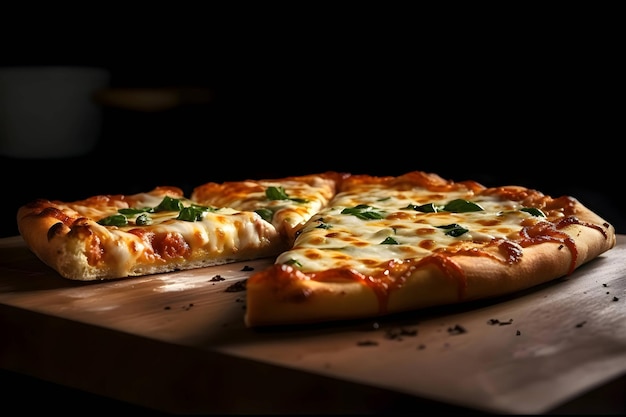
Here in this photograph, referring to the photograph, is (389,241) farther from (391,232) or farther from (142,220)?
(142,220)

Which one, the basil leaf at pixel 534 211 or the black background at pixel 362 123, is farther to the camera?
the black background at pixel 362 123

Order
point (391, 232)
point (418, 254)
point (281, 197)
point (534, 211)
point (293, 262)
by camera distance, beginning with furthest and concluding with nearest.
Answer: point (281, 197)
point (534, 211)
point (391, 232)
point (418, 254)
point (293, 262)

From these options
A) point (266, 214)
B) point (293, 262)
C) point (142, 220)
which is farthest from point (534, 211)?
point (142, 220)

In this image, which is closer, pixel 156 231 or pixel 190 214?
pixel 156 231

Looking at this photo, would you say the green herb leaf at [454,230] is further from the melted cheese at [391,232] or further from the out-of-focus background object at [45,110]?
the out-of-focus background object at [45,110]

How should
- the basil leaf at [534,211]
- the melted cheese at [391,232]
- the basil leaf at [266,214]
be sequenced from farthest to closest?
the basil leaf at [266,214], the basil leaf at [534,211], the melted cheese at [391,232]

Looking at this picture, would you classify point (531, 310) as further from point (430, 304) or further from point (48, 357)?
point (48, 357)

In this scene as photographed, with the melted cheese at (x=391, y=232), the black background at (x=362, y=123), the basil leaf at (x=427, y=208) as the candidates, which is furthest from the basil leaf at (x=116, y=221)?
the black background at (x=362, y=123)

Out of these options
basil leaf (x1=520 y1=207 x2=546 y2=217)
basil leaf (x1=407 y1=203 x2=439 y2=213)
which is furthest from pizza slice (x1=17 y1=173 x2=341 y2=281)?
basil leaf (x1=520 y1=207 x2=546 y2=217)
